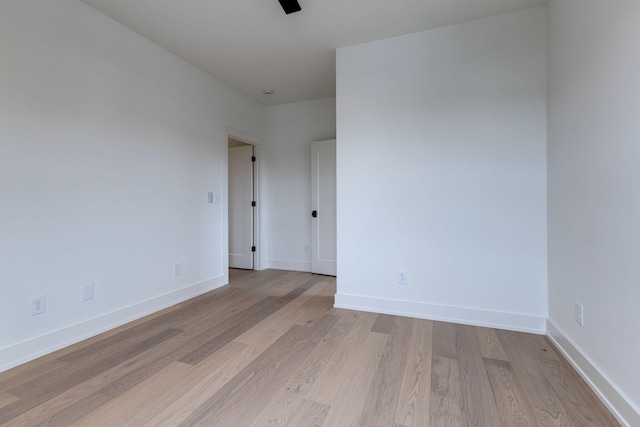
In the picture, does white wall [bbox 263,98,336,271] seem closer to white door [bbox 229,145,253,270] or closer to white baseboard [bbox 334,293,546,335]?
white door [bbox 229,145,253,270]

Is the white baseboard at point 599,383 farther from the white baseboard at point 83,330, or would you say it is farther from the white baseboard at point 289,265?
the white baseboard at point 83,330

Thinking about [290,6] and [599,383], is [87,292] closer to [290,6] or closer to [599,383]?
[290,6]

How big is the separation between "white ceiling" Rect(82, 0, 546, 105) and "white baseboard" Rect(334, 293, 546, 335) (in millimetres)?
2490

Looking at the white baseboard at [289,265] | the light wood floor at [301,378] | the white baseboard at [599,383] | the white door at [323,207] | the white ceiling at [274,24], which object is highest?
the white ceiling at [274,24]

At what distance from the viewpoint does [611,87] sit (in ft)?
4.67

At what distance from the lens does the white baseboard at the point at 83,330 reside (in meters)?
1.82

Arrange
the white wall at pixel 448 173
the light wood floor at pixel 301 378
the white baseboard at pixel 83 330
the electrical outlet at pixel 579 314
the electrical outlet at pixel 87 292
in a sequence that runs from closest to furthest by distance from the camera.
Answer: the light wood floor at pixel 301 378 → the electrical outlet at pixel 579 314 → the white baseboard at pixel 83 330 → the electrical outlet at pixel 87 292 → the white wall at pixel 448 173

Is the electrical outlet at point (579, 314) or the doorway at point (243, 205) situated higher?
the doorway at point (243, 205)

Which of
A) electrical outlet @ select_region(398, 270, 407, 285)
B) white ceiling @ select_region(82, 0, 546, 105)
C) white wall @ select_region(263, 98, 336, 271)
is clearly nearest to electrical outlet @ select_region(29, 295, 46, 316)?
white ceiling @ select_region(82, 0, 546, 105)

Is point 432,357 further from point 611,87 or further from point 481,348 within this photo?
point 611,87

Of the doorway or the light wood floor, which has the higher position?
the doorway

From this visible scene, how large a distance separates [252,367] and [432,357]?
1.20m

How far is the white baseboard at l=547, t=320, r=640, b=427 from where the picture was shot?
49.6 inches

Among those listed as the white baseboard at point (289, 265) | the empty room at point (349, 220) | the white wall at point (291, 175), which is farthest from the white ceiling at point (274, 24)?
the white baseboard at point (289, 265)
